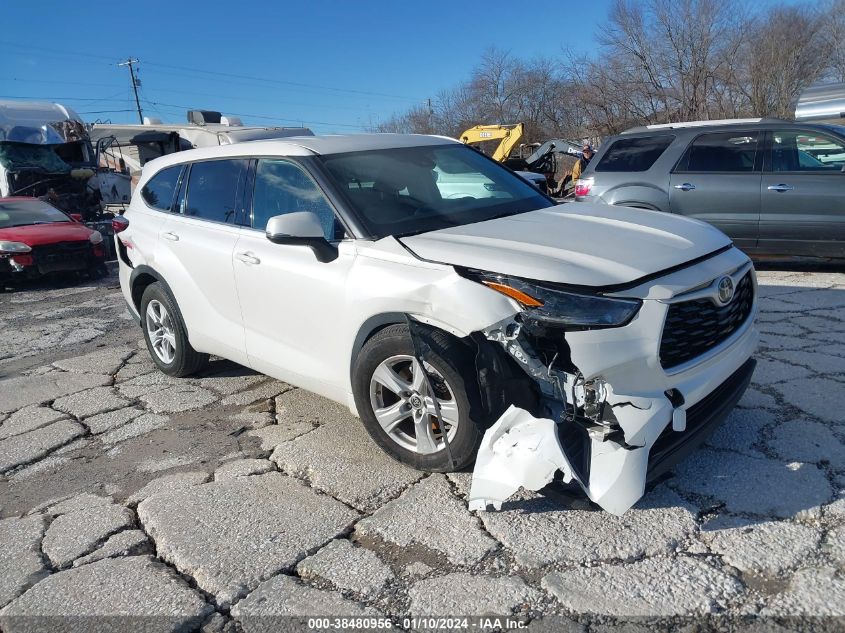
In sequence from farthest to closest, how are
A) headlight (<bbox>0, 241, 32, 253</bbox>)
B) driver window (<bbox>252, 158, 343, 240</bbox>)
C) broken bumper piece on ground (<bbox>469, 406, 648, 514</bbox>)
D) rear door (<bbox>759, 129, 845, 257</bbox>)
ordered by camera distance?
1. headlight (<bbox>0, 241, 32, 253</bbox>)
2. rear door (<bbox>759, 129, 845, 257</bbox>)
3. driver window (<bbox>252, 158, 343, 240</bbox>)
4. broken bumper piece on ground (<bbox>469, 406, 648, 514</bbox>)

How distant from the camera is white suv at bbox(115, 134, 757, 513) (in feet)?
9.01

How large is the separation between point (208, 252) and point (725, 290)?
3.08 meters

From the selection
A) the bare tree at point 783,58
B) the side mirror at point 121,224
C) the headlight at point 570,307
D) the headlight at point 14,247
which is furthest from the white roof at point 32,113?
the bare tree at point 783,58

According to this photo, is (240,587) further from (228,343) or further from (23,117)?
(23,117)

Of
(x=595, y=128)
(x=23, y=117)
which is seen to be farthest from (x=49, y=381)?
(x=595, y=128)

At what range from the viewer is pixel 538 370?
2812mm

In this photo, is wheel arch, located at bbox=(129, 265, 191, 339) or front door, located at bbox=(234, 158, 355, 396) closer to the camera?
front door, located at bbox=(234, 158, 355, 396)

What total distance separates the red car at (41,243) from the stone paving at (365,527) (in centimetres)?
637

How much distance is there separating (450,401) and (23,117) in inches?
667

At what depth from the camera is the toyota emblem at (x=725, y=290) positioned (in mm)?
3080

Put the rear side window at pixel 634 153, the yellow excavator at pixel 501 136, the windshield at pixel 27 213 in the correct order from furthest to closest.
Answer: the yellow excavator at pixel 501 136, the windshield at pixel 27 213, the rear side window at pixel 634 153

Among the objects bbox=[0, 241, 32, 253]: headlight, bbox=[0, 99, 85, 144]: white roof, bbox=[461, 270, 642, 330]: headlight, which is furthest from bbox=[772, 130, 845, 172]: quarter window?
bbox=[0, 99, 85, 144]: white roof

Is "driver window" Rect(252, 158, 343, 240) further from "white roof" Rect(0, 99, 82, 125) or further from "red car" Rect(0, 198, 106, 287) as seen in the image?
"white roof" Rect(0, 99, 82, 125)

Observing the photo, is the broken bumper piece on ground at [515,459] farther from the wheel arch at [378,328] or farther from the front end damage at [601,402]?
the wheel arch at [378,328]
